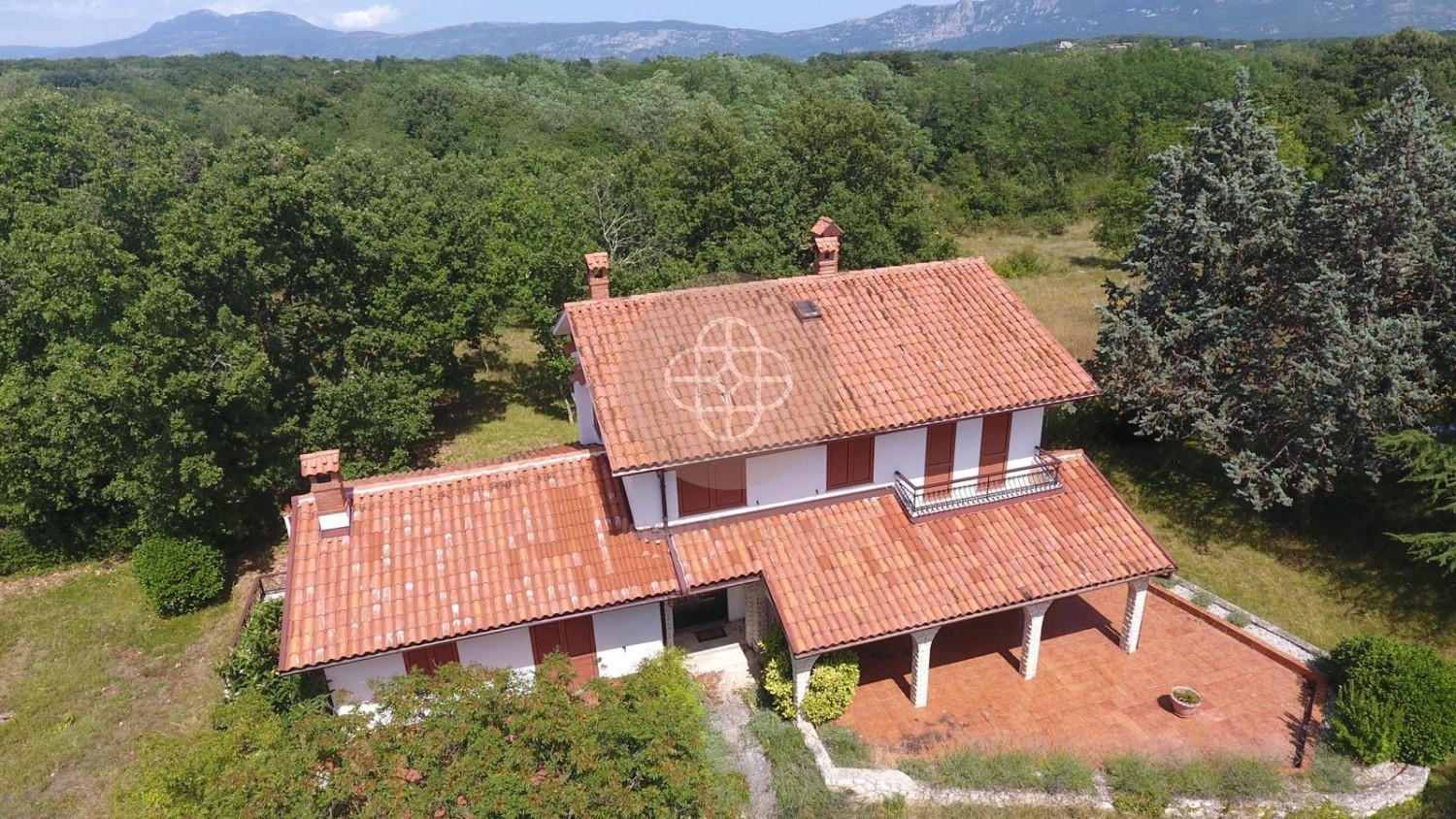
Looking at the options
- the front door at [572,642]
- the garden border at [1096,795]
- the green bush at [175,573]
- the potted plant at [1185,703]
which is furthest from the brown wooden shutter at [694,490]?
the green bush at [175,573]

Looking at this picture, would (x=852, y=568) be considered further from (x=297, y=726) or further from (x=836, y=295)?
(x=297, y=726)

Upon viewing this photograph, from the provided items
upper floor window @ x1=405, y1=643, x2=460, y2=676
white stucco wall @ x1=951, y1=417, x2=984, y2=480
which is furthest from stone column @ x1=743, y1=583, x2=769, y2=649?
upper floor window @ x1=405, y1=643, x2=460, y2=676

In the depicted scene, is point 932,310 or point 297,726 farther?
point 932,310

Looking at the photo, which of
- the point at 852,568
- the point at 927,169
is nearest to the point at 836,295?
the point at 852,568

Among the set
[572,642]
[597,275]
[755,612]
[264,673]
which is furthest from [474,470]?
[755,612]

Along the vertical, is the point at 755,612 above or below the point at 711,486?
below

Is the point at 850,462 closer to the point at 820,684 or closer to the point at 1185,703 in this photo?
the point at 820,684

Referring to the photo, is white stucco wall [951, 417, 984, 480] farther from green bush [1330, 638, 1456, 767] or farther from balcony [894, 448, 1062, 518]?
green bush [1330, 638, 1456, 767]
